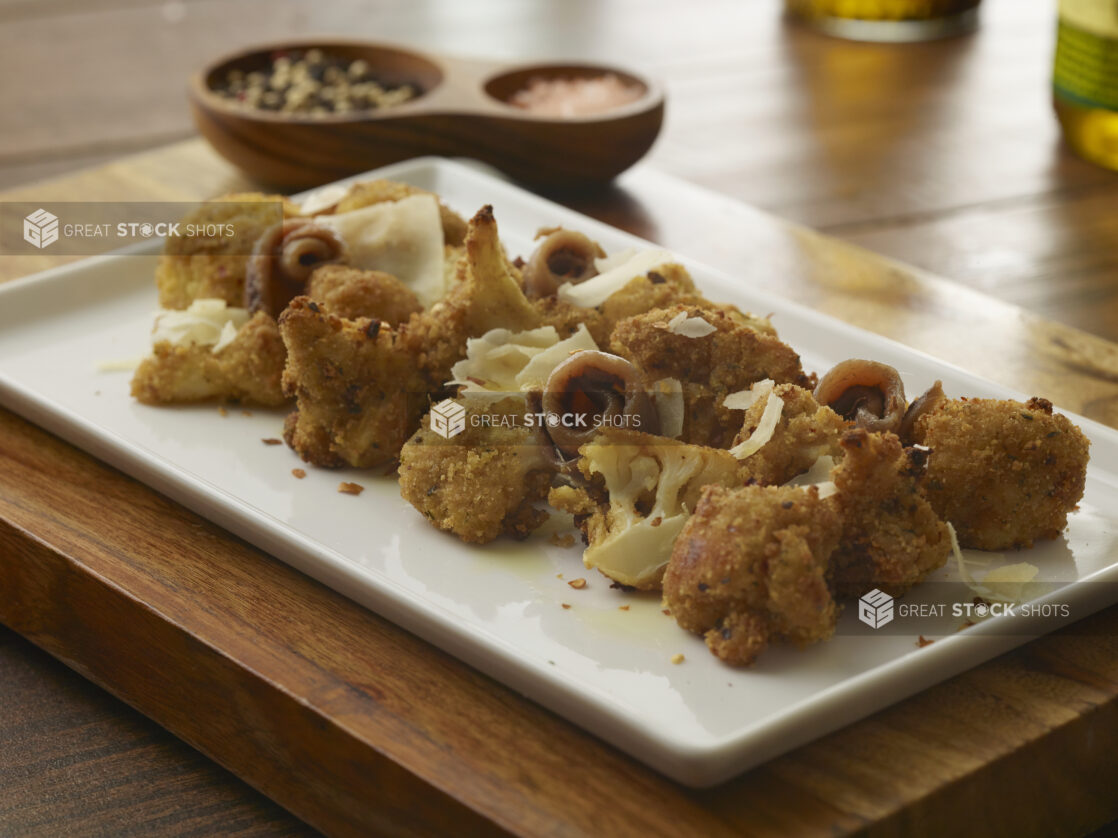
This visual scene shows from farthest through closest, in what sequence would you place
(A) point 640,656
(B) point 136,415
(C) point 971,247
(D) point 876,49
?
(D) point 876,49 → (C) point 971,247 → (B) point 136,415 → (A) point 640,656

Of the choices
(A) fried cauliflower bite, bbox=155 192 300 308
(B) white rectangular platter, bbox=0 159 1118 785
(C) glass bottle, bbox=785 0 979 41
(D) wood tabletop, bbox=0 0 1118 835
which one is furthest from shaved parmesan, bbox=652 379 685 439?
(C) glass bottle, bbox=785 0 979 41

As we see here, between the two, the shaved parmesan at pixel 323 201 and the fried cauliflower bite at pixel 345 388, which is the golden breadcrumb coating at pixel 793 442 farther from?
the shaved parmesan at pixel 323 201

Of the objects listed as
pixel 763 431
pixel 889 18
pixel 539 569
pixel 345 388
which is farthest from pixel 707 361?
pixel 889 18

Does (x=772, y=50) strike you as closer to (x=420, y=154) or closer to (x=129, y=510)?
(x=420, y=154)

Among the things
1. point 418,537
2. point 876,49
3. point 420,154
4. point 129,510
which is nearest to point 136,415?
point 129,510

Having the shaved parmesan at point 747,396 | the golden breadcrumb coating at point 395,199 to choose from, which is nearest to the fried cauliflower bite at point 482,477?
the shaved parmesan at point 747,396

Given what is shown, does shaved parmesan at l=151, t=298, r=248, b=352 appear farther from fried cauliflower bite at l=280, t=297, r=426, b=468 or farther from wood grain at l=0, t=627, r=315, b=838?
wood grain at l=0, t=627, r=315, b=838
